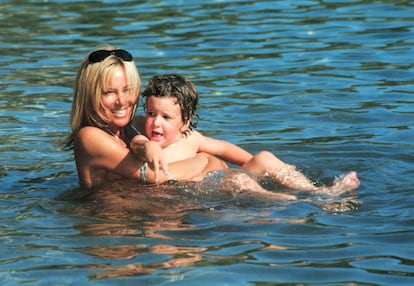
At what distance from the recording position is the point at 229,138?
8828 mm

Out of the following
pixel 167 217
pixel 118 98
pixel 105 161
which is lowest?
pixel 167 217

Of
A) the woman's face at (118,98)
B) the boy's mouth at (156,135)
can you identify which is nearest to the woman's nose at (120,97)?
the woman's face at (118,98)

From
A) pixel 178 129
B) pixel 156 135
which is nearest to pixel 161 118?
pixel 156 135

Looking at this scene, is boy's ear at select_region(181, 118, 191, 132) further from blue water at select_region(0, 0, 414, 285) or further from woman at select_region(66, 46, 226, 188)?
blue water at select_region(0, 0, 414, 285)

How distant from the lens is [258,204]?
260 inches

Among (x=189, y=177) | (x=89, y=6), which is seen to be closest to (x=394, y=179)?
(x=189, y=177)

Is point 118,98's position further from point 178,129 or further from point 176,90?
point 178,129

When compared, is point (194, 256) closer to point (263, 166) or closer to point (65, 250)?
point (65, 250)

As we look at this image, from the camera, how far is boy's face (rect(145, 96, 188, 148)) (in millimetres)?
7031

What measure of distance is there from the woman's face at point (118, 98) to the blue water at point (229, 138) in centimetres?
Answer: 49

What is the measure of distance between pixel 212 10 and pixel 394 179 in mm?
7484

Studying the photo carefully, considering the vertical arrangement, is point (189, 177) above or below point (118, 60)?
below

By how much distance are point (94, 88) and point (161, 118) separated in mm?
505

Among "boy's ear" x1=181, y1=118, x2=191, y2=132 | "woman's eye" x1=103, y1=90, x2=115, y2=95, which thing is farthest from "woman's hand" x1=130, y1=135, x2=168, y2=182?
"boy's ear" x1=181, y1=118, x2=191, y2=132
